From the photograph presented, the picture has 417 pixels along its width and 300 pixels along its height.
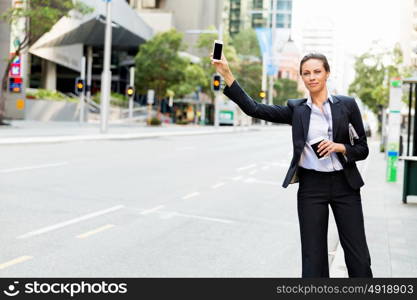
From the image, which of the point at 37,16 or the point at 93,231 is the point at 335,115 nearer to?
the point at 93,231

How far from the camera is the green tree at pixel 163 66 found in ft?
215

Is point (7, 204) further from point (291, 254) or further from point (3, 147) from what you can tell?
point (3, 147)

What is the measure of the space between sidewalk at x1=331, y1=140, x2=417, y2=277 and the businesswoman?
185 cm

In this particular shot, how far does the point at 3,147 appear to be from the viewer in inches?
863

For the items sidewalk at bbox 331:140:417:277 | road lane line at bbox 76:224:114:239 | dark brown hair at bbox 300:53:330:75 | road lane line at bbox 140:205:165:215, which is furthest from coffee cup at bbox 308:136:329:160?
road lane line at bbox 140:205:165:215

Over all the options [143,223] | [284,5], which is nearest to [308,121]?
[143,223]

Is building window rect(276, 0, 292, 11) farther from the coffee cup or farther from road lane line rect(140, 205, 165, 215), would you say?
the coffee cup

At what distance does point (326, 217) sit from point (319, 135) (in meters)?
0.52

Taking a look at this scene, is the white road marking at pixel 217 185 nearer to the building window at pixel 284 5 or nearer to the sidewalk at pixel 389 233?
the sidewalk at pixel 389 233

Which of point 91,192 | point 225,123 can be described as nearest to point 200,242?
point 91,192

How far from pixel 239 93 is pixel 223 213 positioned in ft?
19.4

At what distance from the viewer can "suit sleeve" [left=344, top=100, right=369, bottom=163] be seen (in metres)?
3.96

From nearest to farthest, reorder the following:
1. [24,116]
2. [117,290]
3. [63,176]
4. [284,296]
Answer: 1. [284,296]
2. [117,290]
3. [63,176]
4. [24,116]

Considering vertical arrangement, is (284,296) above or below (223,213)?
above
